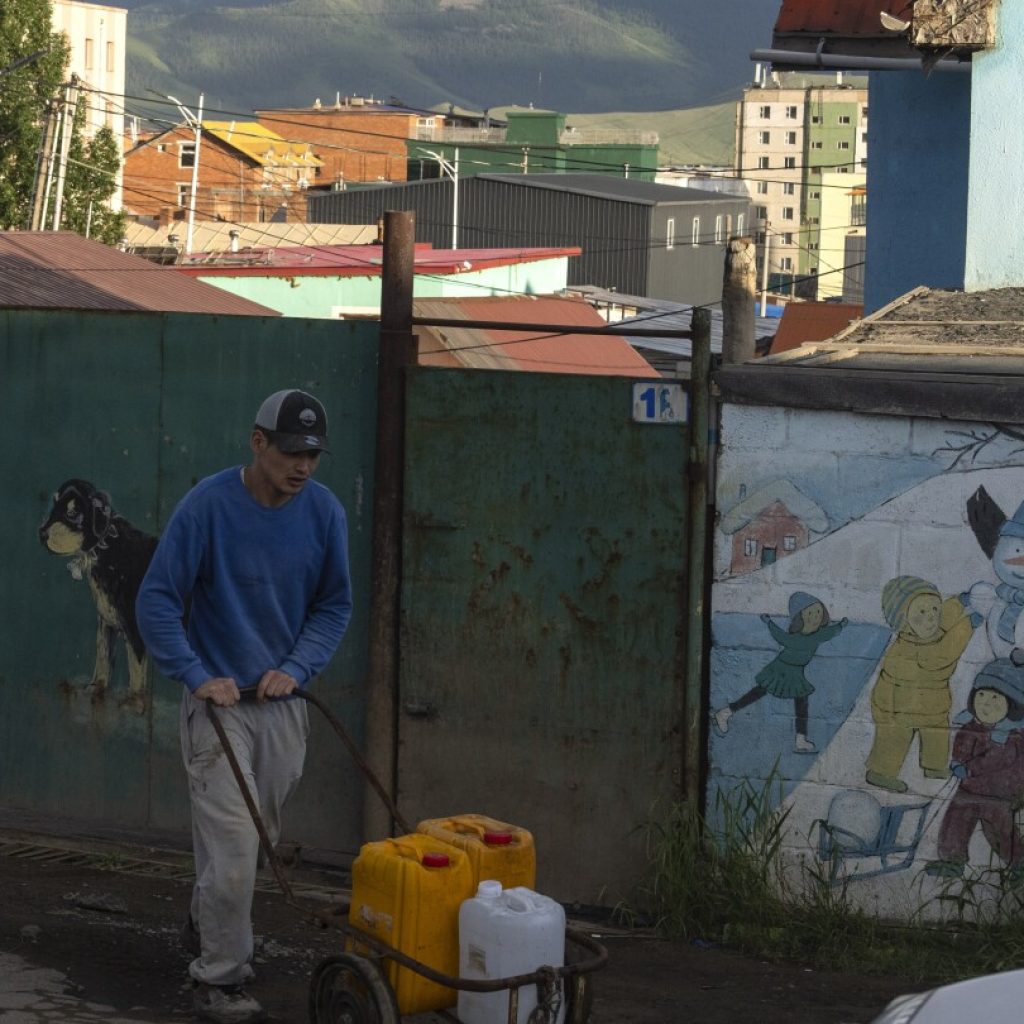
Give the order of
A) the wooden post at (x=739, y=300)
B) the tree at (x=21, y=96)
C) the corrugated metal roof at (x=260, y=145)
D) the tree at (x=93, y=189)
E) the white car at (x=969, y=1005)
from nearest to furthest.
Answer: the white car at (x=969, y=1005) < the wooden post at (x=739, y=300) < the tree at (x=93, y=189) < the tree at (x=21, y=96) < the corrugated metal roof at (x=260, y=145)

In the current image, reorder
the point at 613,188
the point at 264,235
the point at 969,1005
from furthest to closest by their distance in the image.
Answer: the point at 613,188, the point at 264,235, the point at 969,1005

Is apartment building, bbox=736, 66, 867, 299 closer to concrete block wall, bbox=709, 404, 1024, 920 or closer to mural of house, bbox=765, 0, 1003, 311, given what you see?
mural of house, bbox=765, 0, 1003, 311

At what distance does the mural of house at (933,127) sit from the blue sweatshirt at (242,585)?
571 centimetres

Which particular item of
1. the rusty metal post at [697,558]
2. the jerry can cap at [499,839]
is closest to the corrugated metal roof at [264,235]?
the rusty metal post at [697,558]

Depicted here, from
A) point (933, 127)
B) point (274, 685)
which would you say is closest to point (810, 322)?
point (933, 127)

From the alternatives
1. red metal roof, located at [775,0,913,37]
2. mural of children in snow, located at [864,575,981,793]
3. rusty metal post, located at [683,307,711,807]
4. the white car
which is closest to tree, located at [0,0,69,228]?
red metal roof, located at [775,0,913,37]

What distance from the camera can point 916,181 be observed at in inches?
511

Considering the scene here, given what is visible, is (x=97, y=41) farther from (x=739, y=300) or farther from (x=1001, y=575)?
(x=1001, y=575)

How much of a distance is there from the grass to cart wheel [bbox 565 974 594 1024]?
1.53 metres

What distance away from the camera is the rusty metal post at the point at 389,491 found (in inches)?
264

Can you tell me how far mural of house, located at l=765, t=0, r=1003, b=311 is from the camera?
10.0 m

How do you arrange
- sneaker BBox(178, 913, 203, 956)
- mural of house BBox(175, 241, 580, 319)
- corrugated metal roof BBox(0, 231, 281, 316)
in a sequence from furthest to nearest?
mural of house BBox(175, 241, 580, 319) < corrugated metal roof BBox(0, 231, 281, 316) < sneaker BBox(178, 913, 203, 956)

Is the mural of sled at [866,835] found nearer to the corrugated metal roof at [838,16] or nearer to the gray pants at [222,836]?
the gray pants at [222,836]

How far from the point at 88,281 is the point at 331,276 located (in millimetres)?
17201
